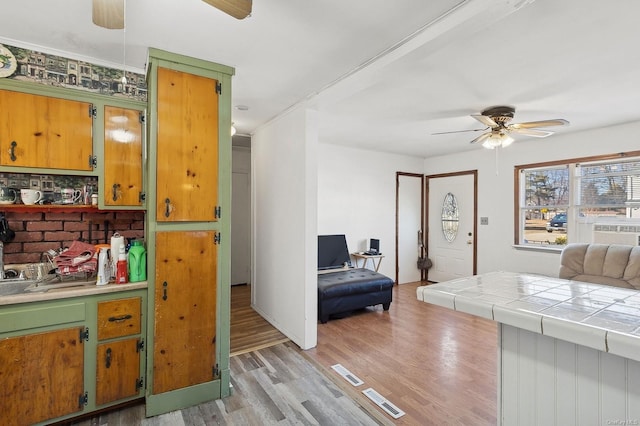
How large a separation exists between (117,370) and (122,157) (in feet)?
4.83

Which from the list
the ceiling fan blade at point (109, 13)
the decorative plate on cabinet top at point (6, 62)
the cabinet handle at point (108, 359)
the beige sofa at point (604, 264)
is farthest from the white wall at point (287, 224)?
the beige sofa at point (604, 264)

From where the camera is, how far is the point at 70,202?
2242mm

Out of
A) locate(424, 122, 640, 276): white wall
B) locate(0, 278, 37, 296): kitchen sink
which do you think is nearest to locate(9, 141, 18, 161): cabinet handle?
locate(0, 278, 37, 296): kitchen sink

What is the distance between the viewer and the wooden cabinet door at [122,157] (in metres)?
2.22

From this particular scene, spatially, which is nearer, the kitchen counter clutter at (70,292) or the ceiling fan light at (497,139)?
the kitchen counter clutter at (70,292)

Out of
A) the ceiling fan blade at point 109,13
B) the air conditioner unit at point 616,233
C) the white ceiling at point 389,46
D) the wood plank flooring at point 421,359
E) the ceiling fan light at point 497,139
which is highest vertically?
the white ceiling at point 389,46

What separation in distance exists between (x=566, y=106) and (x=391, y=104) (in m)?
1.80

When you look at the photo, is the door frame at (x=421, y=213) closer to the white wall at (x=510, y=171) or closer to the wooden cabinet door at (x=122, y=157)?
the white wall at (x=510, y=171)

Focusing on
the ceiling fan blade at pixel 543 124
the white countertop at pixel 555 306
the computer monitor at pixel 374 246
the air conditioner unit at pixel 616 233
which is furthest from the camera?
the computer monitor at pixel 374 246

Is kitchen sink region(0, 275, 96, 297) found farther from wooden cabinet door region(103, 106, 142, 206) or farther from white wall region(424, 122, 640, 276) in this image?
white wall region(424, 122, 640, 276)

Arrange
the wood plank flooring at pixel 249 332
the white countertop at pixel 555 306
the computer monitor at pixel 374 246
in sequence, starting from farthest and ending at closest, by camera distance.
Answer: the computer monitor at pixel 374 246 → the wood plank flooring at pixel 249 332 → the white countertop at pixel 555 306

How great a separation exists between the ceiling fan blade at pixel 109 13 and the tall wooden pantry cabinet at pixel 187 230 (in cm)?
70

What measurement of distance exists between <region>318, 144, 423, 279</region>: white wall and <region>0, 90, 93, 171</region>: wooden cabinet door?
3213 millimetres

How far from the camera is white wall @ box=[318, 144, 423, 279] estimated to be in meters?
4.98
